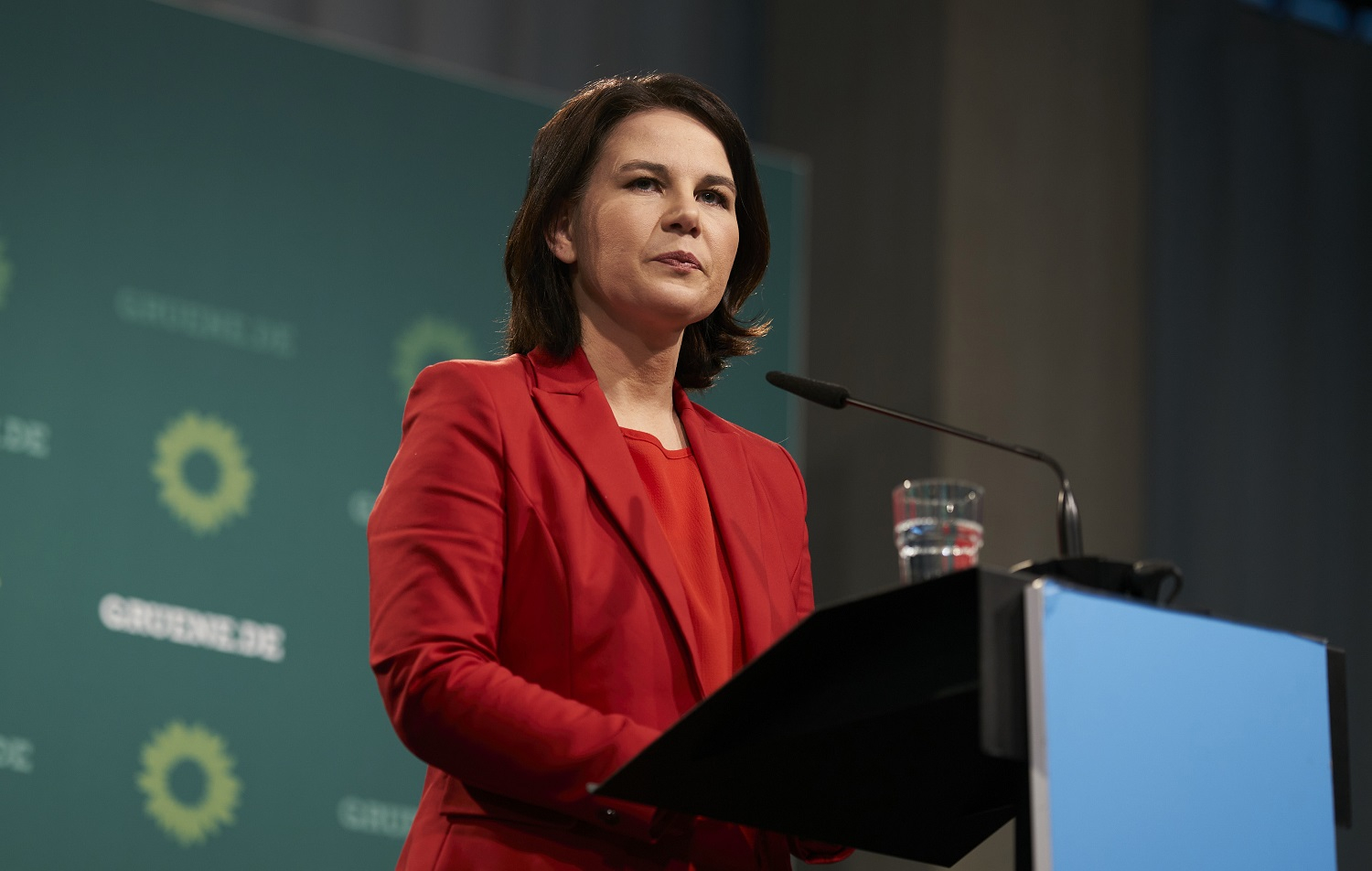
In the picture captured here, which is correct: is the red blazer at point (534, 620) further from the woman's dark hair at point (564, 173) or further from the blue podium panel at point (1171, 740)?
the blue podium panel at point (1171, 740)

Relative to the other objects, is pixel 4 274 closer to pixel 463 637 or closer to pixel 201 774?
pixel 201 774

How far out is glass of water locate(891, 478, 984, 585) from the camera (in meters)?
1.90

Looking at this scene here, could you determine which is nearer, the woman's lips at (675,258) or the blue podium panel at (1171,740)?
the blue podium panel at (1171,740)

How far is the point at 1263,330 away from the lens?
203 inches

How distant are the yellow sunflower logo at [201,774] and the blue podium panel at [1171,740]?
238 cm

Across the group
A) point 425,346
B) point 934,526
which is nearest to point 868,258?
point 425,346

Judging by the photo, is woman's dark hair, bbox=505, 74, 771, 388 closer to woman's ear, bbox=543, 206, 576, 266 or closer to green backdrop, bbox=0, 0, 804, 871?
woman's ear, bbox=543, 206, 576, 266

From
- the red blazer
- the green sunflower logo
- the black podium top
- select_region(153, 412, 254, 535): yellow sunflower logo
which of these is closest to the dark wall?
select_region(153, 412, 254, 535): yellow sunflower logo

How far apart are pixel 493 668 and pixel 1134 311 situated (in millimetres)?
3892

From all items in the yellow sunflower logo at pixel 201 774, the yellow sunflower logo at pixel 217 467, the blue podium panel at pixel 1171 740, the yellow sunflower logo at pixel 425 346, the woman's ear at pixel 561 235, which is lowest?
the yellow sunflower logo at pixel 201 774

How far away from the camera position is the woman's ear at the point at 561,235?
1818mm

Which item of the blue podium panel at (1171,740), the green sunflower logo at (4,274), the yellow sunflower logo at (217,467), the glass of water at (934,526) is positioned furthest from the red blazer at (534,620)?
the green sunflower logo at (4,274)

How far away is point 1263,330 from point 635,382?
155 inches

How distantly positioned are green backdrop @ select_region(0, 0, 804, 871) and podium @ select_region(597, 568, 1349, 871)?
208 centimetres
